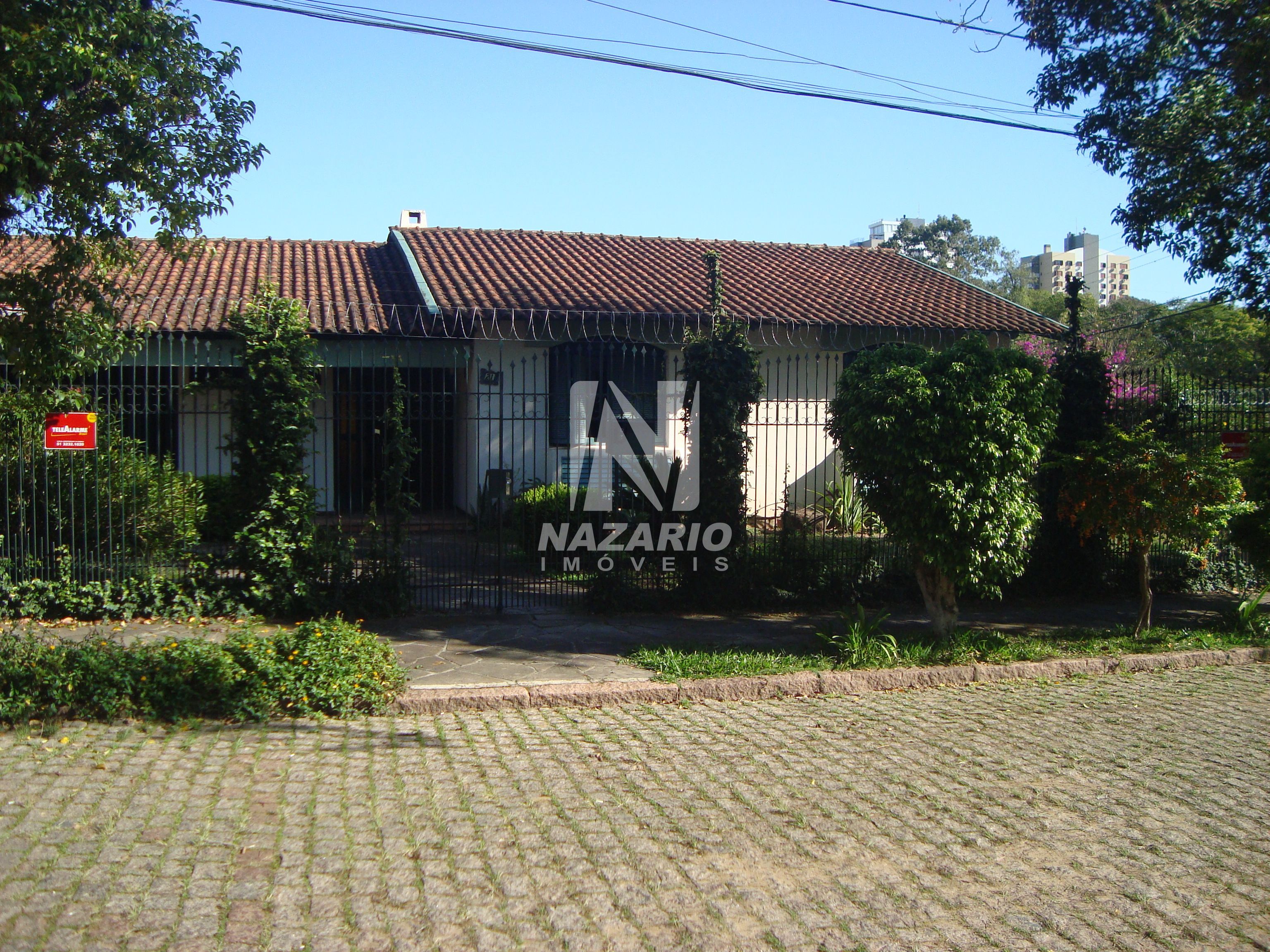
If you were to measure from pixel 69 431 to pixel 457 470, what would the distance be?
22.9 ft

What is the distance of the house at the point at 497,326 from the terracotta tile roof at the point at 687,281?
0.06m

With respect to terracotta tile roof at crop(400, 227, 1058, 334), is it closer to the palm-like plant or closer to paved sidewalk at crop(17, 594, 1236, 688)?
the palm-like plant

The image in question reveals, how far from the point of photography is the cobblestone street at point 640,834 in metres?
3.64

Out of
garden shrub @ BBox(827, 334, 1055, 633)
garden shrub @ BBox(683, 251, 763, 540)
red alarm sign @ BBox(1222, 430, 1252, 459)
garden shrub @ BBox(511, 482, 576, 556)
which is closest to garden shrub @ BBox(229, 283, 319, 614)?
garden shrub @ BBox(511, 482, 576, 556)

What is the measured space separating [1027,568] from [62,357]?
928 cm

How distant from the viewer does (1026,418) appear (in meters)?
7.94

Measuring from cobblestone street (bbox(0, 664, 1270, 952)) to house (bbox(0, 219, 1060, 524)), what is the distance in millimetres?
6281

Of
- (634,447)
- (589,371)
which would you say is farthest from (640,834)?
(589,371)

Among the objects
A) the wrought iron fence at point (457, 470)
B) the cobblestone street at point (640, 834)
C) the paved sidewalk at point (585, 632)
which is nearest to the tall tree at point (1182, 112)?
the wrought iron fence at point (457, 470)

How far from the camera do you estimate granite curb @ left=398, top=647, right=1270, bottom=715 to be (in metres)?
6.62

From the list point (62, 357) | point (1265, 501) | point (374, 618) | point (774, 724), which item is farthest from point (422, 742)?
point (1265, 501)

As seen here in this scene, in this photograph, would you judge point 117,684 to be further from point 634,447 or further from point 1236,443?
point 1236,443

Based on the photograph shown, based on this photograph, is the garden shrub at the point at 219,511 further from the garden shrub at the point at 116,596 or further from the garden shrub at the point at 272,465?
the garden shrub at the point at 116,596

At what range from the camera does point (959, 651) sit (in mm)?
8023
